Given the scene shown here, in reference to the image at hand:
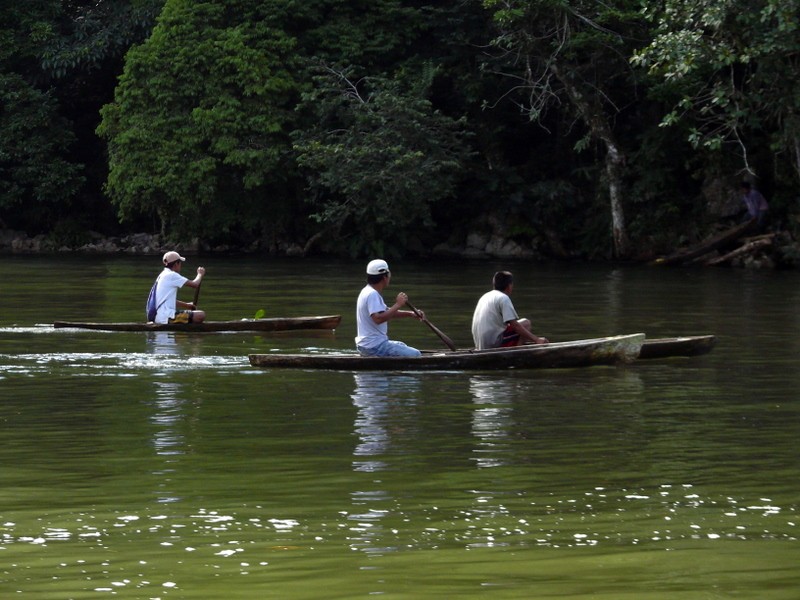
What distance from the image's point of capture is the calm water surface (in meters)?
6.51

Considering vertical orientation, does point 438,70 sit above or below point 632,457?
above

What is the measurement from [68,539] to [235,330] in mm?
11099

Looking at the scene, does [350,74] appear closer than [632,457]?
No

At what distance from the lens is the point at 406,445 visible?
9.84 metres

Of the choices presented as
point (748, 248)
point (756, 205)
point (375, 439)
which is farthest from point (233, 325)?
point (756, 205)

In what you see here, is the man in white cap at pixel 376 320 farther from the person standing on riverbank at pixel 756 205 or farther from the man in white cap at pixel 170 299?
the person standing on riverbank at pixel 756 205

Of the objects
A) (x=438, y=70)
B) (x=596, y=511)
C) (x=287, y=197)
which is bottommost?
(x=596, y=511)

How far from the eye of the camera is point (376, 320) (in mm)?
13953

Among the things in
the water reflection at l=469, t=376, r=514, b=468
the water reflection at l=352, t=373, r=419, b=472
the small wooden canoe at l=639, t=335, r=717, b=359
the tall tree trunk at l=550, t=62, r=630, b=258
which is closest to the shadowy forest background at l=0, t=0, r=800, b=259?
the tall tree trunk at l=550, t=62, r=630, b=258

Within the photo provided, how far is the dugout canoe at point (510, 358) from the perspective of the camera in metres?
Result: 13.6

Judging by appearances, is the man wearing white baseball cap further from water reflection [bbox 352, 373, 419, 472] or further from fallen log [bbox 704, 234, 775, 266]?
fallen log [bbox 704, 234, 775, 266]

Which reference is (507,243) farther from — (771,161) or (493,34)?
(771,161)

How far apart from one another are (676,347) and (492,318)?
1.97 m

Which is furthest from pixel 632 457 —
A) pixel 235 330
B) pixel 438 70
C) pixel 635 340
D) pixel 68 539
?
pixel 438 70
